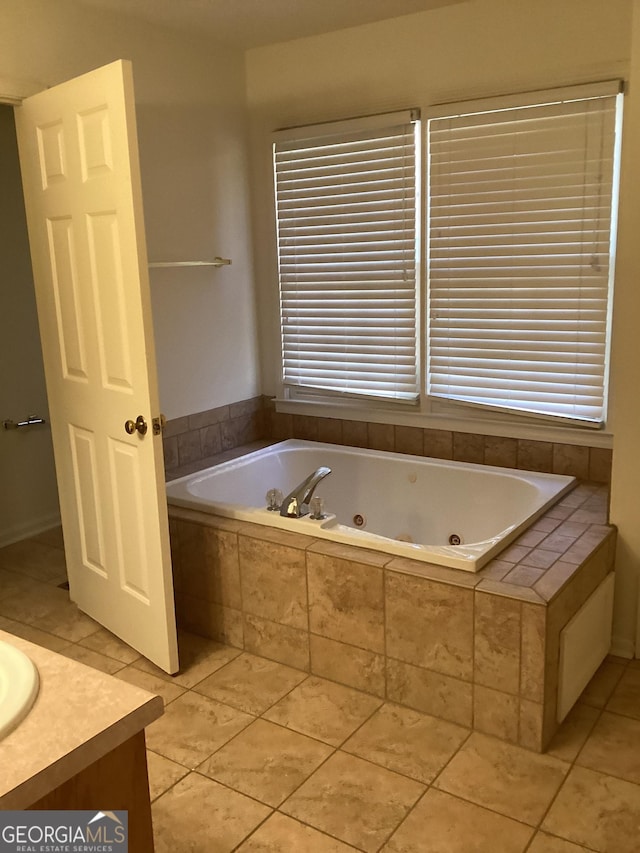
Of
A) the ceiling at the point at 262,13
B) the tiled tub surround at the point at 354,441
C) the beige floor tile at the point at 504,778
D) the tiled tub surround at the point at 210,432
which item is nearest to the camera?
the beige floor tile at the point at 504,778

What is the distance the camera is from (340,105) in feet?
11.6

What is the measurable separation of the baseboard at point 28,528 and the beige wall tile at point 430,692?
237cm

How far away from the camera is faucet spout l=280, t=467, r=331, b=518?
2.84 metres

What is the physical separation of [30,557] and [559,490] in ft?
8.33

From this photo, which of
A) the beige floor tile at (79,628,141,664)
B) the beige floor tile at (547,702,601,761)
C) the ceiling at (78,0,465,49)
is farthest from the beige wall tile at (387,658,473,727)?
the ceiling at (78,0,465,49)

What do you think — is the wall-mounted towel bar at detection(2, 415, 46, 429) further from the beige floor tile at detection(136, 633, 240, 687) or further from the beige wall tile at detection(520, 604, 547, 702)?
the beige wall tile at detection(520, 604, 547, 702)

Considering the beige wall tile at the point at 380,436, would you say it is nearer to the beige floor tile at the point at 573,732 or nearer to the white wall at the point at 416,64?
the white wall at the point at 416,64

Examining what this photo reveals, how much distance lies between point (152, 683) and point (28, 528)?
177 centimetres

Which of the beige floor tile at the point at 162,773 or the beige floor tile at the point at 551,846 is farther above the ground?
the beige floor tile at the point at 162,773

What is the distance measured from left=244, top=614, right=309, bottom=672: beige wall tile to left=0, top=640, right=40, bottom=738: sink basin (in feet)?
5.28

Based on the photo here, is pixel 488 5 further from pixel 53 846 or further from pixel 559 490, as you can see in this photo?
pixel 53 846

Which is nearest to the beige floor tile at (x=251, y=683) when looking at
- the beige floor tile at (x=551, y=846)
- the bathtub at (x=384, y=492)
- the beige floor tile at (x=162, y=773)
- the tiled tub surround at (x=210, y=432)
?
the beige floor tile at (x=162, y=773)

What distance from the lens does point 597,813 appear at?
2020mm
